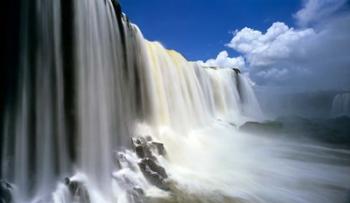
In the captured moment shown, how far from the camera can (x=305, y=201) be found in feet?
24.2

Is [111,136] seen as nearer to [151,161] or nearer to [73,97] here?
[151,161]

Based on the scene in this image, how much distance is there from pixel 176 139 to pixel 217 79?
12.4m

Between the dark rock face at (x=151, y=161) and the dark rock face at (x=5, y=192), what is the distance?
11.3 ft

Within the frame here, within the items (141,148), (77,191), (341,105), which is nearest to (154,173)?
(141,148)

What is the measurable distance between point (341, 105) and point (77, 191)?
36.3m

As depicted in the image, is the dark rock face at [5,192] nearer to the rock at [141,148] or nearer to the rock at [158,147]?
the rock at [141,148]

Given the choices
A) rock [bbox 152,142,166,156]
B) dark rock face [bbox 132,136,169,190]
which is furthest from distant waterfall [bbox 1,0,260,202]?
rock [bbox 152,142,166,156]

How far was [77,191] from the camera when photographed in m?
5.79

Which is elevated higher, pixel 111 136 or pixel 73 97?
pixel 73 97

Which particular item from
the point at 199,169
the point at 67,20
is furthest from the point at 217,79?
the point at 67,20

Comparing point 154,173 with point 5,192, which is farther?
point 154,173

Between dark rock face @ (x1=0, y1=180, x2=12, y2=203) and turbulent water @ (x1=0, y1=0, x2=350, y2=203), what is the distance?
0.13m

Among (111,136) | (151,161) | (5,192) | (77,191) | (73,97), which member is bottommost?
(77,191)

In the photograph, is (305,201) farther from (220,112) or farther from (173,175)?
(220,112)
